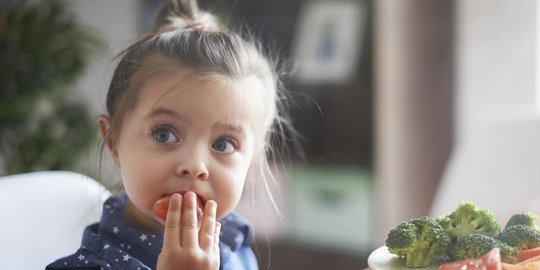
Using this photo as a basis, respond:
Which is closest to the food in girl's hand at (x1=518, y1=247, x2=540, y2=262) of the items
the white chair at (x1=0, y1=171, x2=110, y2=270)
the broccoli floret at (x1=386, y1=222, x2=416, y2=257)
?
the broccoli floret at (x1=386, y1=222, x2=416, y2=257)

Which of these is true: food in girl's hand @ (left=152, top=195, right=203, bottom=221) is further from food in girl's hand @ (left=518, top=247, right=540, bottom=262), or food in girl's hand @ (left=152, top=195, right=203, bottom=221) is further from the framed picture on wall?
the framed picture on wall

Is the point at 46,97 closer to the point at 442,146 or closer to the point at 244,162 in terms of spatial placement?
the point at 442,146

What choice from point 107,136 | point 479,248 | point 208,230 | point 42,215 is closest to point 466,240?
point 479,248

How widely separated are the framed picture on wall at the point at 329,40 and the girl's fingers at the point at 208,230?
181cm

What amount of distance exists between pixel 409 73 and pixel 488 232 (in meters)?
1.62

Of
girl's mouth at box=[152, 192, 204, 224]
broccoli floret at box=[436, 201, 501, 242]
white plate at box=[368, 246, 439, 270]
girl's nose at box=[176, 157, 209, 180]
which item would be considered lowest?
white plate at box=[368, 246, 439, 270]

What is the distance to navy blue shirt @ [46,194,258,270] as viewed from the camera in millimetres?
983

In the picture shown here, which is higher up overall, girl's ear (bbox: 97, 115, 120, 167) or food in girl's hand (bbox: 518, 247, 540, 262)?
girl's ear (bbox: 97, 115, 120, 167)

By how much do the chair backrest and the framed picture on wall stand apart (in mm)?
1155

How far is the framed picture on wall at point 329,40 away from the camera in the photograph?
2.66 metres

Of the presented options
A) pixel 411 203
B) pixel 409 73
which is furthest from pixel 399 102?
pixel 411 203

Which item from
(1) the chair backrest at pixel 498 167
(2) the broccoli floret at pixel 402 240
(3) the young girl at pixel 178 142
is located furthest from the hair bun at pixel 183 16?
(1) the chair backrest at pixel 498 167

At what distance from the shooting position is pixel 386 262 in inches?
32.8

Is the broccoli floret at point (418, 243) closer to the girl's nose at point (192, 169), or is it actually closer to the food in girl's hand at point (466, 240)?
the food in girl's hand at point (466, 240)
